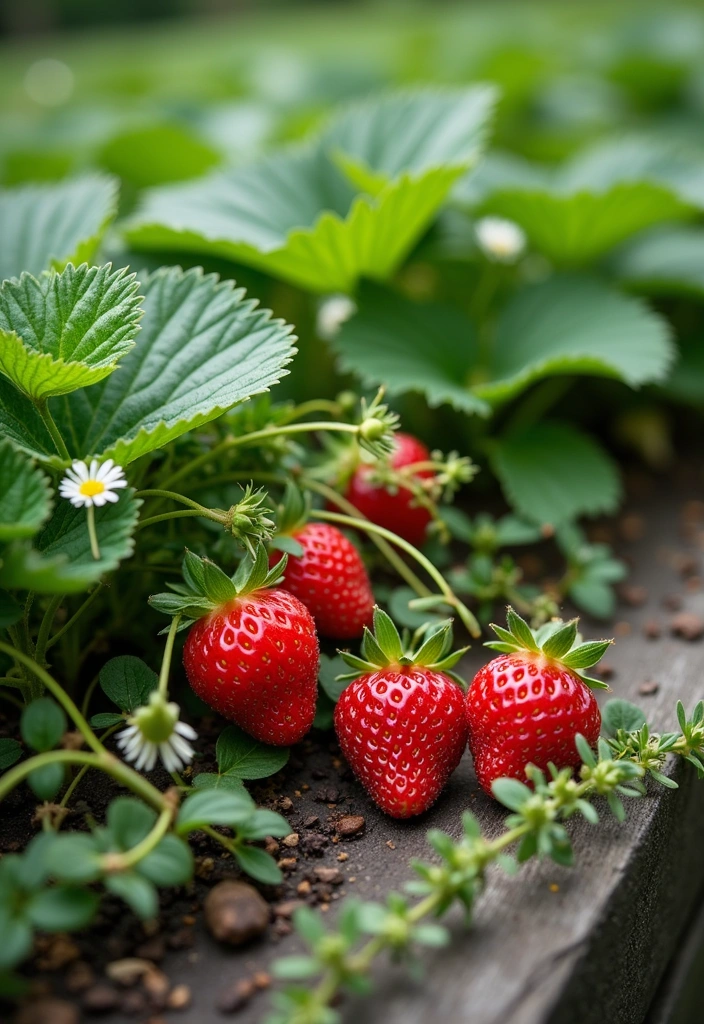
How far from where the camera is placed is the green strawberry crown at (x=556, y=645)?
2.39ft

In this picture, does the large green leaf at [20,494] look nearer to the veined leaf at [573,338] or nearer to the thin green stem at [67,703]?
the thin green stem at [67,703]

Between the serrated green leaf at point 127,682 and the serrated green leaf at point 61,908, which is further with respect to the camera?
the serrated green leaf at point 127,682

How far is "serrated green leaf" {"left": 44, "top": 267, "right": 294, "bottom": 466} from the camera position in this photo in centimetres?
81

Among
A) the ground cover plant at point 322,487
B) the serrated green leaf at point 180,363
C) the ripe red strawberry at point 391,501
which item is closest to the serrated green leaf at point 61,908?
the ground cover plant at point 322,487

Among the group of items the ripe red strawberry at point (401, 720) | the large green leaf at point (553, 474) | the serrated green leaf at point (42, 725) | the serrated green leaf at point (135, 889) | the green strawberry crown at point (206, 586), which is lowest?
the large green leaf at point (553, 474)

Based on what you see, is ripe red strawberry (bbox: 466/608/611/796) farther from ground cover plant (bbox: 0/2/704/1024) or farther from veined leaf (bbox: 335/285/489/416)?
veined leaf (bbox: 335/285/489/416)

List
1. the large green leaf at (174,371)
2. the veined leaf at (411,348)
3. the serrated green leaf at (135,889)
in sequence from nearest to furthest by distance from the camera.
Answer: the serrated green leaf at (135,889) → the large green leaf at (174,371) → the veined leaf at (411,348)

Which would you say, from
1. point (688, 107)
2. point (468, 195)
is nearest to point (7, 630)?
point (468, 195)

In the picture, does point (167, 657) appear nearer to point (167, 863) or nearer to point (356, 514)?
point (167, 863)

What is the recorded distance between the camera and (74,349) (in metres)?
0.79

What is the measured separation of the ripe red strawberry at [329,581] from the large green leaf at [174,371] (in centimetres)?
16

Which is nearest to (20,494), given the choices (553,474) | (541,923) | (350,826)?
(350,826)

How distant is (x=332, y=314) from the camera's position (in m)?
1.30

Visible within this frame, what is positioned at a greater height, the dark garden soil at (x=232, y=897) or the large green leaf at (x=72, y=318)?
the large green leaf at (x=72, y=318)
